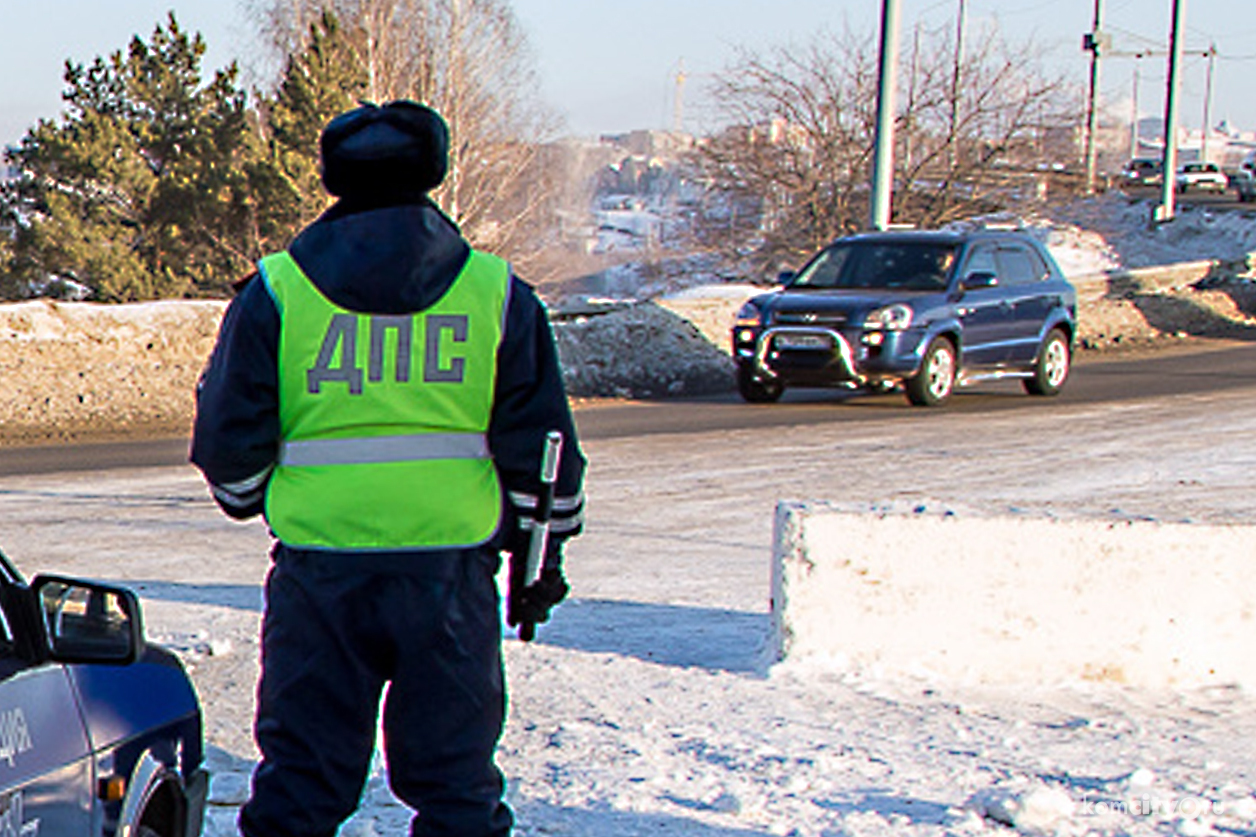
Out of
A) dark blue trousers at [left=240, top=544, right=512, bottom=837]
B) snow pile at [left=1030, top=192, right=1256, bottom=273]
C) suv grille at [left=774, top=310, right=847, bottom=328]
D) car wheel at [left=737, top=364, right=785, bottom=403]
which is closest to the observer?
dark blue trousers at [left=240, top=544, right=512, bottom=837]

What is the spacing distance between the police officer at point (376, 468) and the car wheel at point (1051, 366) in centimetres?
1535

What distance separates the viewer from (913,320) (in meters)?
16.7

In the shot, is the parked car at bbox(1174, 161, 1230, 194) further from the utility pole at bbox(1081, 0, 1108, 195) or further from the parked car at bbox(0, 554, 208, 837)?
the parked car at bbox(0, 554, 208, 837)

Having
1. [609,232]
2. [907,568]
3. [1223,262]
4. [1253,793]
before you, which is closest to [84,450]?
[907,568]

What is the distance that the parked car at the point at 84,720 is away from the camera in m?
2.94

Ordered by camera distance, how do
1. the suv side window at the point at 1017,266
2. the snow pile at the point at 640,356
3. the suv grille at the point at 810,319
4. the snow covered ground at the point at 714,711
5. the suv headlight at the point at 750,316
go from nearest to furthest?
the snow covered ground at the point at 714,711, the suv grille at the point at 810,319, the suv headlight at the point at 750,316, the suv side window at the point at 1017,266, the snow pile at the point at 640,356

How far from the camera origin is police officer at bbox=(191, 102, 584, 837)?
339 cm

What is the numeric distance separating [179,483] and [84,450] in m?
2.22

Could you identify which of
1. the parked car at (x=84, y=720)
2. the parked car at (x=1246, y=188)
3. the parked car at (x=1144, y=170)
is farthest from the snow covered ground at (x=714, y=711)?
the parked car at (x=1144, y=170)

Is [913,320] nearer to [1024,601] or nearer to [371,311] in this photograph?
[1024,601]

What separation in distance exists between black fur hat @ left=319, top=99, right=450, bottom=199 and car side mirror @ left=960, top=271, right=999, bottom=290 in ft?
44.6

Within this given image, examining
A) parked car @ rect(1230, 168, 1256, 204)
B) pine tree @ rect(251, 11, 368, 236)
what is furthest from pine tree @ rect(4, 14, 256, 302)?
parked car @ rect(1230, 168, 1256, 204)

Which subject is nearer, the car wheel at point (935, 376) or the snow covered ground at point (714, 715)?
the snow covered ground at point (714, 715)

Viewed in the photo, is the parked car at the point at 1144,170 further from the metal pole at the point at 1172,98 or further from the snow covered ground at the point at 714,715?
the snow covered ground at the point at 714,715
